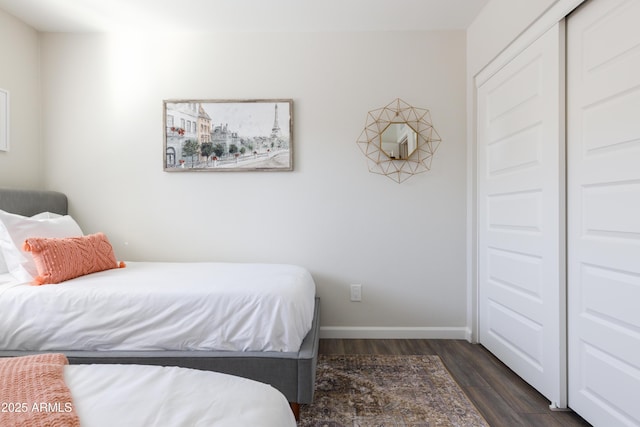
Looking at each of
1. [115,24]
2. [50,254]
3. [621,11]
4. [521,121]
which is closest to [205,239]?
[50,254]

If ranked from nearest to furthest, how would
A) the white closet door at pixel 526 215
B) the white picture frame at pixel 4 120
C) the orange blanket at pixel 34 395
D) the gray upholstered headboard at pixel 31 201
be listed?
the orange blanket at pixel 34 395 < the white closet door at pixel 526 215 < the gray upholstered headboard at pixel 31 201 < the white picture frame at pixel 4 120

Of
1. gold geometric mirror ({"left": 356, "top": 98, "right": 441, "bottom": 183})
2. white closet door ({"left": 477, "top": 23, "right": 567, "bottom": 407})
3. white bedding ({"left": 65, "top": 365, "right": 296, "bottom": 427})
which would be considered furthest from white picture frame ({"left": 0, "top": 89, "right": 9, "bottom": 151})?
white closet door ({"left": 477, "top": 23, "right": 567, "bottom": 407})

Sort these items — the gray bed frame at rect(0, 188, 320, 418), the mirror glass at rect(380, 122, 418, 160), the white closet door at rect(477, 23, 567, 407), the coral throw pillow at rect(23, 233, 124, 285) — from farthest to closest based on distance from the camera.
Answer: the mirror glass at rect(380, 122, 418, 160) → the coral throw pillow at rect(23, 233, 124, 285) → the white closet door at rect(477, 23, 567, 407) → the gray bed frame at rect(0, 188, 320, 418)

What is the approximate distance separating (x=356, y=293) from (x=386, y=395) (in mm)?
964

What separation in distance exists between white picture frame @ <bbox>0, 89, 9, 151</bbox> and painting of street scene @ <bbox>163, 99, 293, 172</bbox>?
1.11 m

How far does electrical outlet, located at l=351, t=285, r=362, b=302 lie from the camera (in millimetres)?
2842

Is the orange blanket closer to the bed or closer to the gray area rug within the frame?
the bed

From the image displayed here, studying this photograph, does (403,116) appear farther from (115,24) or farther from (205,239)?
(115,24)

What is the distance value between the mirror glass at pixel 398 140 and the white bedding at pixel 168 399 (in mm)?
2244

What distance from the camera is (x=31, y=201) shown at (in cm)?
255

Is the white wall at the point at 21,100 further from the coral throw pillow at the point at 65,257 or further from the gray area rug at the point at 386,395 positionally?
the gray area rug at the point at 386,395

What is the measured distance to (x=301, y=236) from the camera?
2.85 metres

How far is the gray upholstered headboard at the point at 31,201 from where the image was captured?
94.0 inches

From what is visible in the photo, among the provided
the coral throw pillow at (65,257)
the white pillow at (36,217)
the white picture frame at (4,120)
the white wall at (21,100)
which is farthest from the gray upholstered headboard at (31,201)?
the coral throw pillow at (65,257)
